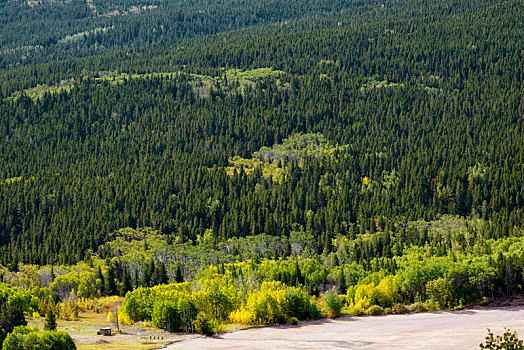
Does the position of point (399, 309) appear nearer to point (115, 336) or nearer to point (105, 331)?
point (115, 336)

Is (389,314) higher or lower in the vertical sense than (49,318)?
lower

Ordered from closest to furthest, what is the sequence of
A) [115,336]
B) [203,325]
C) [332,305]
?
1. [115,336]
2. [203,325]
3. [332,305]

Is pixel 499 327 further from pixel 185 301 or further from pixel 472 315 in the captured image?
pixel 185 301

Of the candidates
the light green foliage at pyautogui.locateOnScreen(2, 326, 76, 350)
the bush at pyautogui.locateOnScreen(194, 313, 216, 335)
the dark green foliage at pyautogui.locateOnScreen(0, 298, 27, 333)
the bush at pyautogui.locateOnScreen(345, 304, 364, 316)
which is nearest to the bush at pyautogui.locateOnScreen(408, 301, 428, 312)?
the bush at pyautogui.locateOnScreen(345, 304, 364, 316)

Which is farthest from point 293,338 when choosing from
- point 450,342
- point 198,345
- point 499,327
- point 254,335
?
point 499,327

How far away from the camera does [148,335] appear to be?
17600 centimetres

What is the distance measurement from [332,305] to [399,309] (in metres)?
15.6

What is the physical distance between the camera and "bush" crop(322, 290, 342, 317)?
194000 mm

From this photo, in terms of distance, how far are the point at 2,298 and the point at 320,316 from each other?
227ft

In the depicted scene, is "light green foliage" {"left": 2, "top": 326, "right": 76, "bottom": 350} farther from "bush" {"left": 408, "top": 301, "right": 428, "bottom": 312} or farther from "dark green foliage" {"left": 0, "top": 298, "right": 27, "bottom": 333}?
"bush" {"left": 408, "top": 301, "right": 428, "bottom": 312}

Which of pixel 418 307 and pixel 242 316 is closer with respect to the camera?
pixel 242 316

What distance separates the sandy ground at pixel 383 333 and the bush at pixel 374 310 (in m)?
2.30

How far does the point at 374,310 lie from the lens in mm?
195375

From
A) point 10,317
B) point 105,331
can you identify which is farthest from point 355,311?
point 10,317
